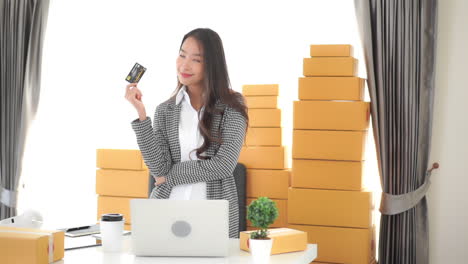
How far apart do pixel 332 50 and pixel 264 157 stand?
2.22 feet

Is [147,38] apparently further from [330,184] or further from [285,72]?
[330,184]

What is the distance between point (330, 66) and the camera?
10.6ft

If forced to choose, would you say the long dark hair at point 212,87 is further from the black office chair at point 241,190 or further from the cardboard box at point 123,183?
the cardboard box at point 123,183

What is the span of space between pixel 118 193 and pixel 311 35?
4.75 ft

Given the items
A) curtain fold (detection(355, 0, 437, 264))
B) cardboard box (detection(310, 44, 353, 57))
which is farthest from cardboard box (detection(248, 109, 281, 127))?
curtain fold (detection(355, 0, 437, 264))

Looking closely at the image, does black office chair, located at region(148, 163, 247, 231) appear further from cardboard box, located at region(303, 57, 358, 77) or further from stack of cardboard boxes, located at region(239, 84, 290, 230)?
cardboard box, located at region(303, 57, 358, 77)

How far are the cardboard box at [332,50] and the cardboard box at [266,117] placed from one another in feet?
1.23

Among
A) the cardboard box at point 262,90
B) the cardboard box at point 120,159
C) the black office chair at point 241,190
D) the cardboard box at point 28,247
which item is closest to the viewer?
the cardboard box at point 28,247

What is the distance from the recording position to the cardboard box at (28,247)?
174 centimetres

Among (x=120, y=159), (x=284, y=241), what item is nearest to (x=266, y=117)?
(x=120, y=159)

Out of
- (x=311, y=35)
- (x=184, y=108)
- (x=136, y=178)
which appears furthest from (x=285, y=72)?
(x=184, y=108)

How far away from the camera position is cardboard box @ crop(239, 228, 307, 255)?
1.96 meters

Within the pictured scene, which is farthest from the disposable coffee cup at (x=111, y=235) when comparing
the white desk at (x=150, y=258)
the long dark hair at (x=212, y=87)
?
the long dark hair at (x=212, y=87)

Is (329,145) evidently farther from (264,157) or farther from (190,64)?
(190,64)
